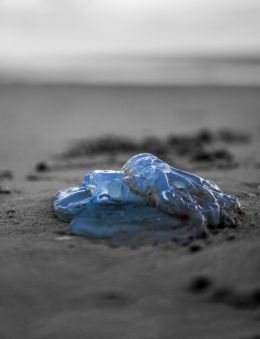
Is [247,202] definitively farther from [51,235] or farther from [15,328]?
[15,328]

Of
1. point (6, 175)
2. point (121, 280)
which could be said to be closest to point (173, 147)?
point (6, 175)

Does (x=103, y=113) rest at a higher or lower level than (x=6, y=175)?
higher

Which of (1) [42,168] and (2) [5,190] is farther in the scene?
(1) [42,168]

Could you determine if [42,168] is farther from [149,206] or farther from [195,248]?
[195,248]

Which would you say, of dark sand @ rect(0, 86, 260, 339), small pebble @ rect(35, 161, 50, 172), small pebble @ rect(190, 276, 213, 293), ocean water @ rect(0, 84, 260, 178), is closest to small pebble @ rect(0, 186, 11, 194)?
dark sand @ rect(0, 86, 260, 339)

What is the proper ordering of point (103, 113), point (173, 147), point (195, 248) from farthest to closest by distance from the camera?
point (103, 113) < point (173, 147) < point (195, 248)

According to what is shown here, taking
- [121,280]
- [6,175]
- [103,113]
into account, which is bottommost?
[121,280]

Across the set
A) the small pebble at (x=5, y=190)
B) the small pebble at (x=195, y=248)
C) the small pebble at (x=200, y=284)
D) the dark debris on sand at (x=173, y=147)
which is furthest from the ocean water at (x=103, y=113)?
the small pebble at (x=200, y=284)
